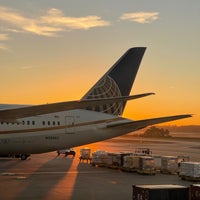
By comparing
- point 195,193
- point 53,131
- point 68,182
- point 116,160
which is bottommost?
point 68,182

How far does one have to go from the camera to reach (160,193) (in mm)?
16547

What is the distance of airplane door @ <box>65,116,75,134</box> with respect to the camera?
3419 cm

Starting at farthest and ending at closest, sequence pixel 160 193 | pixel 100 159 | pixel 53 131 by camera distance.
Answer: pixel 100 159, pixel 53 131, pixel 160 193

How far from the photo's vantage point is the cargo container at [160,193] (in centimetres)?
1642

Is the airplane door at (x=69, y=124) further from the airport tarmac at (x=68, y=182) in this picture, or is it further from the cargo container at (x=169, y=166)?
the cargo container at (x=169, y=166)

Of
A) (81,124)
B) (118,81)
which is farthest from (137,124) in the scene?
(118,81)

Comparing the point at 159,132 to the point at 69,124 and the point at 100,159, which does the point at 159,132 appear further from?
the point at 69,124

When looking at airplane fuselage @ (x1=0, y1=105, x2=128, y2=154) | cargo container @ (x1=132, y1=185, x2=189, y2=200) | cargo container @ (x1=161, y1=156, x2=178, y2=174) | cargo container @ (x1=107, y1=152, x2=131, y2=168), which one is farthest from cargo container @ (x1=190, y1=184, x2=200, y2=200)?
airplane fuselage @ (x1=0, y1=105, x2=128, y2=154)

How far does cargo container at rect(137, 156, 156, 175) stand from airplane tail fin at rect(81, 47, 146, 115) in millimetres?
7120

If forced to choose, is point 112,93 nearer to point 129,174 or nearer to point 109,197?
point 129,174

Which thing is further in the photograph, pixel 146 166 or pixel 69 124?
pixel 69 124

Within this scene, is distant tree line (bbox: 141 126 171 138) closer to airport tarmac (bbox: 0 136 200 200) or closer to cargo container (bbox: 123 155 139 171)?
airport tarmac (bbox: 0 136 200 200)

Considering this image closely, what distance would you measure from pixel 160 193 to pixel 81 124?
1860 centimetres

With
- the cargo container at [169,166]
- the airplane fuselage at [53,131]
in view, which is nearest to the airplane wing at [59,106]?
the airplane fuselage at [53,131]
